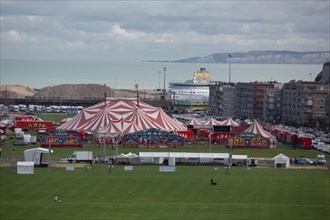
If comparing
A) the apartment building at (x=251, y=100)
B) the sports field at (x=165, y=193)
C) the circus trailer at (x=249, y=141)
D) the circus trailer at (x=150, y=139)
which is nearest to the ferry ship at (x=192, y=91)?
the apartment building at (x=251, y=100)

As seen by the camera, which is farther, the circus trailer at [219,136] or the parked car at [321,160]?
the circus trailer at [219,136]

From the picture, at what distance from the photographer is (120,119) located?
235 ft

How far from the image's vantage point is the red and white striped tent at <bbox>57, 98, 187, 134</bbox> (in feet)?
232

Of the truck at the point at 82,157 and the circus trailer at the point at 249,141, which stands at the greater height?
the circus trailer at the point at 249,141

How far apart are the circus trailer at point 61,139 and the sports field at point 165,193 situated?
1285cm

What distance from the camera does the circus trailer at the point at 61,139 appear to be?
6706cm

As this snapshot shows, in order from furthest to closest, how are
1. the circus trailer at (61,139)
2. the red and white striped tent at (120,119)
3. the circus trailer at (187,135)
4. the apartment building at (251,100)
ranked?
the apartment building at (251,100) → the circus trailer at (187,135) → the red and white striped tent at (120,119) → the circus trailer at (61,139)

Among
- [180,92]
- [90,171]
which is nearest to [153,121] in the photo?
[90,171]

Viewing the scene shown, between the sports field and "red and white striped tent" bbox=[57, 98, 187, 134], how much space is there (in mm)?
15684

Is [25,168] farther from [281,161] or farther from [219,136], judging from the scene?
[219,136]

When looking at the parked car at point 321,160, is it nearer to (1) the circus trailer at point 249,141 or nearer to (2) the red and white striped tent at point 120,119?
(1) the circus trailer at point 249,141

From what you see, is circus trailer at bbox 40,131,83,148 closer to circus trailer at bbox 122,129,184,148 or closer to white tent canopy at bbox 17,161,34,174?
circus trailer at bbox 122,129,184,148

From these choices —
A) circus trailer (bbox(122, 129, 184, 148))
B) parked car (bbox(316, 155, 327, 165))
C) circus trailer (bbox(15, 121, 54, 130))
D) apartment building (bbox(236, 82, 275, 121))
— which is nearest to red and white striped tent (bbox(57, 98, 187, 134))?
circus trailer (bbox(122, 129, 184, 148))

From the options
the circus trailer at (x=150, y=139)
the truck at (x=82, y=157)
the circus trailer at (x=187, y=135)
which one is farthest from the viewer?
the circus trailer at (x=187, y=135)
